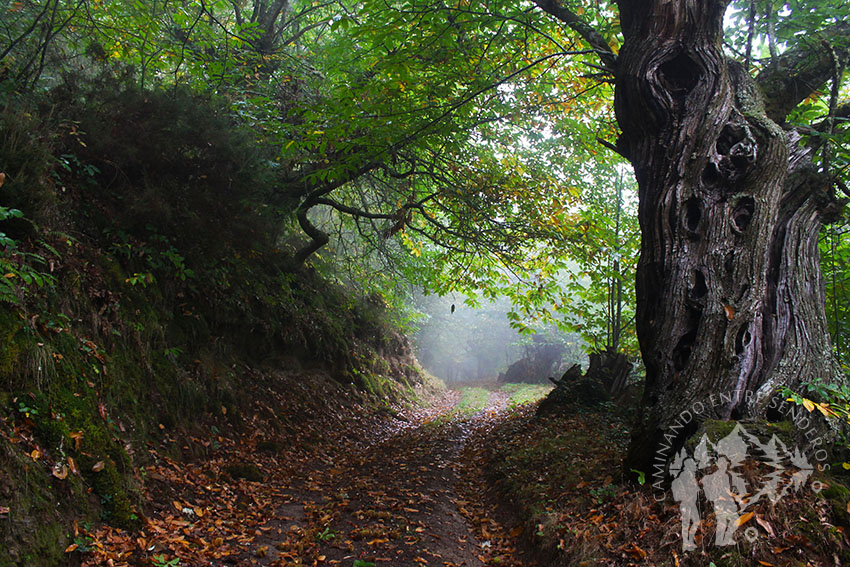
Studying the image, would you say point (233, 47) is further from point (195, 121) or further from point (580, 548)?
point (580, 548)

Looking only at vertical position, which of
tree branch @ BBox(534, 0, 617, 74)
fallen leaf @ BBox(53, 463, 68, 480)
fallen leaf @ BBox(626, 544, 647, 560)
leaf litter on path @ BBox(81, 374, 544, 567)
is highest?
tree branch @ BBox(534, 0, 617, 74)

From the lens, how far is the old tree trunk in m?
3.55

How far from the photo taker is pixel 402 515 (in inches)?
188

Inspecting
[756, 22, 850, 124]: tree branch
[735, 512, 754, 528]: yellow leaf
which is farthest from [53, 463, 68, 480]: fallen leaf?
[756, 22, 850, 124]: tree branch

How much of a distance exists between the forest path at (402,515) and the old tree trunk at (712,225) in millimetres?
1809

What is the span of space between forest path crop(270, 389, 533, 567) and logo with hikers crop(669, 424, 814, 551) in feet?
5.14

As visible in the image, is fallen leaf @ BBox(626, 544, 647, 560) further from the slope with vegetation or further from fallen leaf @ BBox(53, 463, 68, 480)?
fallen leaf @ BBox(53, 463, 68, 480)

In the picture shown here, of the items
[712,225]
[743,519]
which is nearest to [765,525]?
[743,519]

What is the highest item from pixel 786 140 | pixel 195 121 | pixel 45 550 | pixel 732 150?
pixel 786 140

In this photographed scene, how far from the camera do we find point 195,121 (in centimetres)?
680

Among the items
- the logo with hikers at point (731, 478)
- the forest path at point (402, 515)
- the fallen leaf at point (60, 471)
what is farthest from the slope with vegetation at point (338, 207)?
the forest path at point (402, 515)

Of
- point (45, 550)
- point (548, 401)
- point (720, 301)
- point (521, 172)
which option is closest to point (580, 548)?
point (720, 301)

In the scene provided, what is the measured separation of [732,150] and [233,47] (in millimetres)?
7418

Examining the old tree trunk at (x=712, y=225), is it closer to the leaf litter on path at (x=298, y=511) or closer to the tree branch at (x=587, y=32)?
the tree branch at (x=587, y=32)
